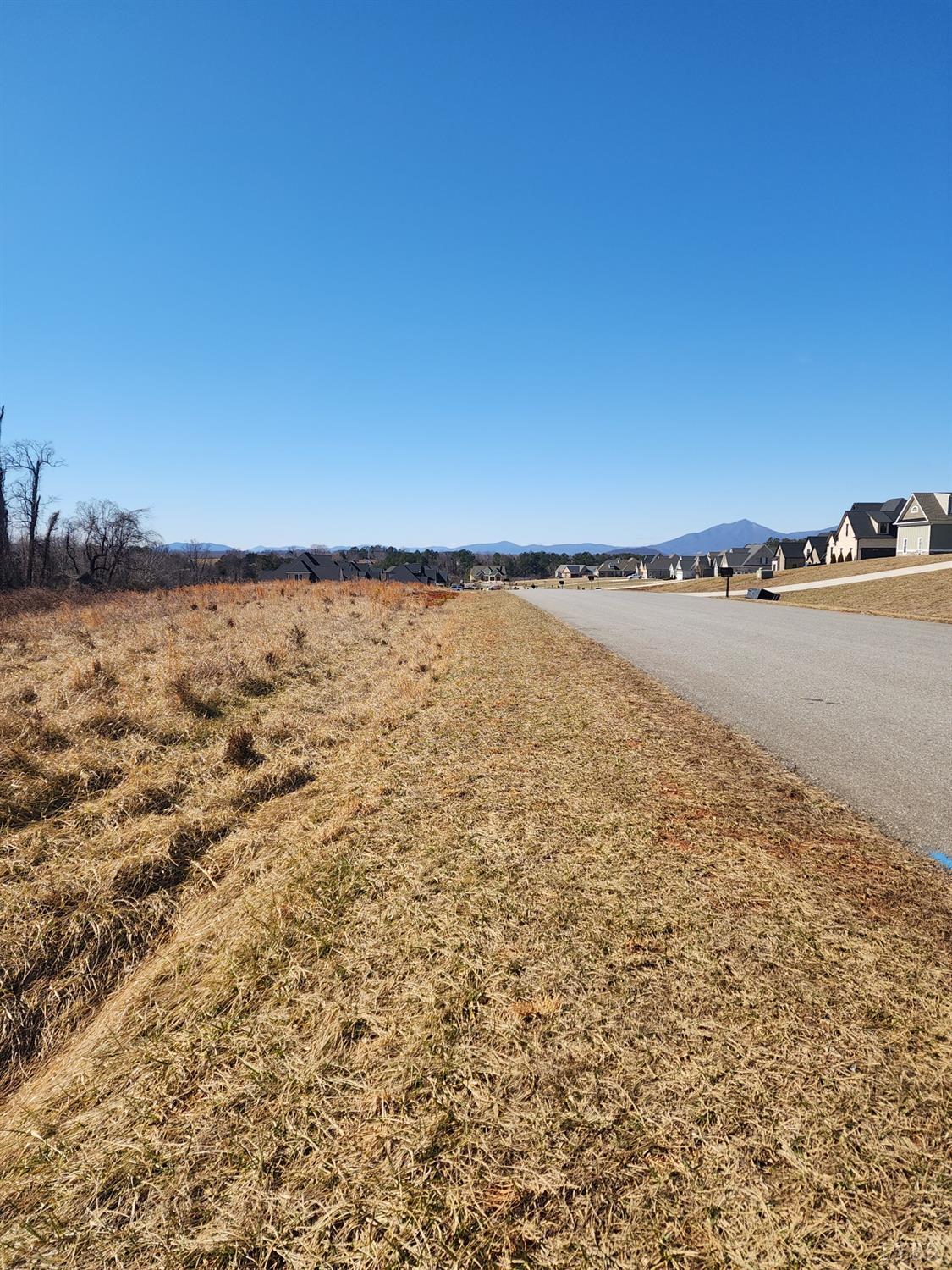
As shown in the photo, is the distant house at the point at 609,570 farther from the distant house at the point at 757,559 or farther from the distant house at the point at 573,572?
the distant house at the point at 757,559

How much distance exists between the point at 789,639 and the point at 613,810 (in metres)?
11.2

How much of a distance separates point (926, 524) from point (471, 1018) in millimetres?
61780

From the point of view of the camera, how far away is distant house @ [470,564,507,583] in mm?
133900

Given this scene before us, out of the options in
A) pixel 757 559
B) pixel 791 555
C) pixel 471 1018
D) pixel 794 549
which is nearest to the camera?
pixel 471 1018

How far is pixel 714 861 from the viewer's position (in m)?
3.25

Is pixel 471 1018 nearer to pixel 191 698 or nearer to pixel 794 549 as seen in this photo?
pixel 191 698

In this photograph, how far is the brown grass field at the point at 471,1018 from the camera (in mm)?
1512

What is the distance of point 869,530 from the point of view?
A: 2443 inches

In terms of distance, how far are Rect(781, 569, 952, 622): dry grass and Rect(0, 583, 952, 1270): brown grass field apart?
18751mm

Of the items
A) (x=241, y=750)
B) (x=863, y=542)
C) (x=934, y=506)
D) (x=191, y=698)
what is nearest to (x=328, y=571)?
(x=863, y=542)

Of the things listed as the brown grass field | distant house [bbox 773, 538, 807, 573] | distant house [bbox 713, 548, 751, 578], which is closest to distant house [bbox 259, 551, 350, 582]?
distant house [bbox 713, 548, 751, 578]

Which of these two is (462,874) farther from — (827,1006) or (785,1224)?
(785,1224)

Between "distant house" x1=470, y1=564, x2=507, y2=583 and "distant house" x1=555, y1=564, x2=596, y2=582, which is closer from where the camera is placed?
"distant house" x1=555, y1=564, x2=596, y2=582

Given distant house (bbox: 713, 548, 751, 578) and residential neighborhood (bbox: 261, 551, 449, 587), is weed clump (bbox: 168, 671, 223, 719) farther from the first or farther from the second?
distant house (bbox: 713, 548, 751, 578)
